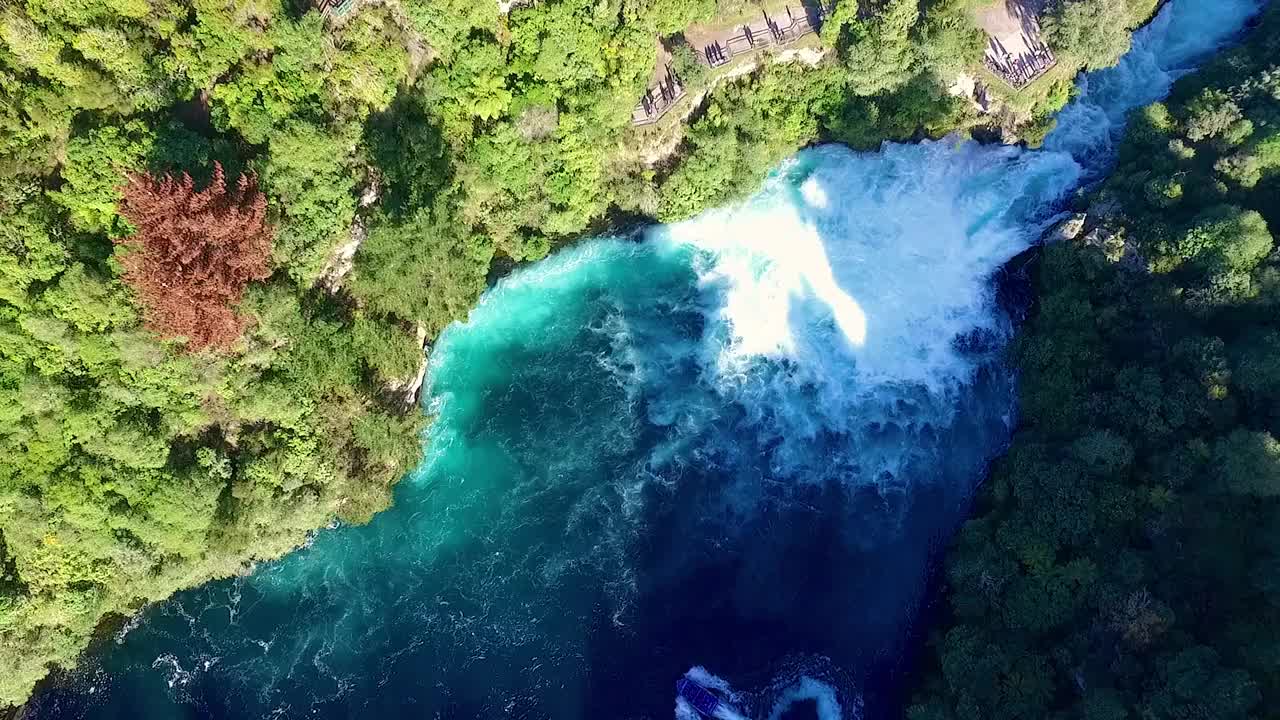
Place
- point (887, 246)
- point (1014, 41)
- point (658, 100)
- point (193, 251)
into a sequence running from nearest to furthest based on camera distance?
1. point (193, 251)
2. point (658, 100)
3. point (887, 246)
4. point (1014, 41)

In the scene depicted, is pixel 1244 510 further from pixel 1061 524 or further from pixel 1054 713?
pixel 1054 713

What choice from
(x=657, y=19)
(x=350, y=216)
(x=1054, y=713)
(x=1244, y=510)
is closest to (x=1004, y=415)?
(x=1244, y=510)

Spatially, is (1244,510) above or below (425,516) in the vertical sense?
below

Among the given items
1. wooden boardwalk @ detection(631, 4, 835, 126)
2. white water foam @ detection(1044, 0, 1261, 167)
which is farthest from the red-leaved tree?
white water foam @ detection(1044, 0, 1261, 167)

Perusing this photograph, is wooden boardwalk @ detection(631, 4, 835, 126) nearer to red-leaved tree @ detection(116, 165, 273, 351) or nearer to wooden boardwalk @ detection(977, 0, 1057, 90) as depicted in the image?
wooden boardwalk @ detection(977, 0, 1057, 90)

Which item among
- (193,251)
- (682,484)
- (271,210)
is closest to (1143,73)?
(682,484)

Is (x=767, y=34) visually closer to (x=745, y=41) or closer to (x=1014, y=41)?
(x=745, y=41)
